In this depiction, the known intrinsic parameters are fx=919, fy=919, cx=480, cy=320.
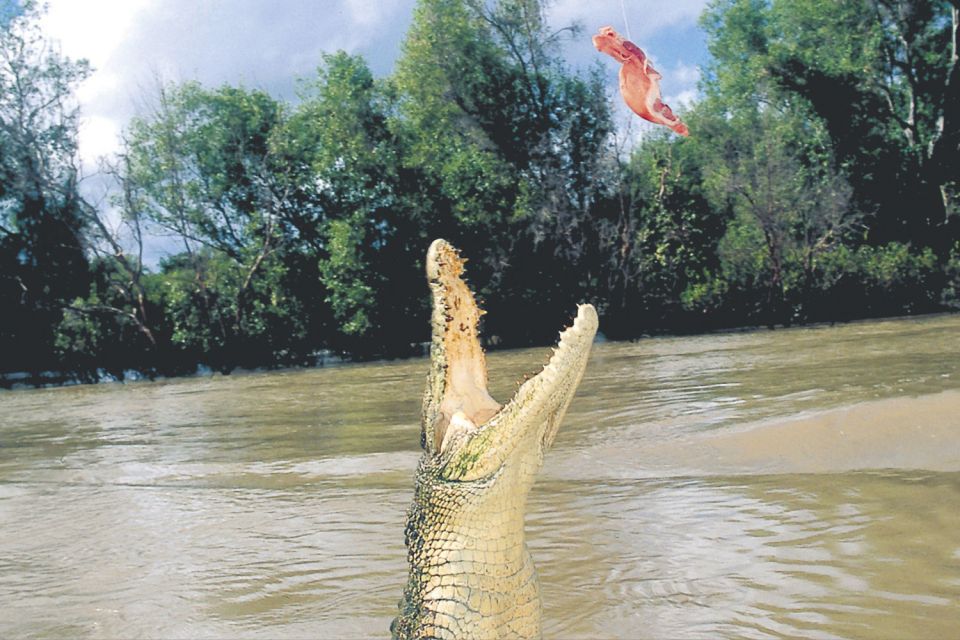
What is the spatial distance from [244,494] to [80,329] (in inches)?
780

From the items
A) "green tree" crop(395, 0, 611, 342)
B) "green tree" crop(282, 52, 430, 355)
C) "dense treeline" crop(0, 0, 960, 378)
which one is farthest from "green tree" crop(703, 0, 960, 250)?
"green tree" crop(282, 52, 430, 355)

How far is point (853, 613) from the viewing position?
12.5 feet

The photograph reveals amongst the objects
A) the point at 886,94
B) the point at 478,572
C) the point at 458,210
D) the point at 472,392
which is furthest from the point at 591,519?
the point at 886,94

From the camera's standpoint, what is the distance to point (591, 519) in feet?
18.3

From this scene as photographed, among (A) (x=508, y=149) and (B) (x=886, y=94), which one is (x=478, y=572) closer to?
(A) (x=508, y=149)

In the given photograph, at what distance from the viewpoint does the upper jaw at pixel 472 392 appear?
2.84 m

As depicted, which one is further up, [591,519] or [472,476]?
[472,476]

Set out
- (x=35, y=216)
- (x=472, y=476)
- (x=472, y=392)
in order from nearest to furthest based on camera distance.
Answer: (x=472, y=476) < (x=472, y=392) < (x=35, y=216)

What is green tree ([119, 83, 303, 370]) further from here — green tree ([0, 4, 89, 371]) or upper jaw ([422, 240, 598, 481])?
upper jaw ([422, 240, 598, 481])

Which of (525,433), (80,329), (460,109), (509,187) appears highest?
(460,109)

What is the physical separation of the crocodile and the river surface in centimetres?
116

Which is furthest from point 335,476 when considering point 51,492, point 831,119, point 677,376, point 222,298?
point 831,119

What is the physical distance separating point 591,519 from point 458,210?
69.7 feet

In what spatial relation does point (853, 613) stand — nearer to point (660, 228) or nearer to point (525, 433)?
point (525, 433)
